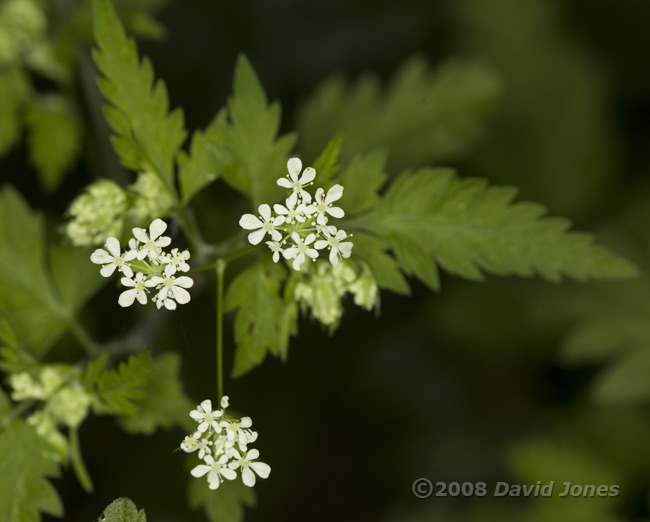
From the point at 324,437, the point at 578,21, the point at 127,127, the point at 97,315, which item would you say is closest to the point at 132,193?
the point at 127,127

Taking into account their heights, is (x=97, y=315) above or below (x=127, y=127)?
below

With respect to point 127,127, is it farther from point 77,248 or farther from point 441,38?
point 441,38

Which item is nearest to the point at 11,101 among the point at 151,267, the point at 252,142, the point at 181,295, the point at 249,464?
the point at 252,142

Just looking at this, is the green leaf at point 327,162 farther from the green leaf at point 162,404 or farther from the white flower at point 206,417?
the green leaf at point 162,404

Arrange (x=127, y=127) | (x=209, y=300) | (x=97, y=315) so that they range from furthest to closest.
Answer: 1. (x=97, y=315)
2. (x=209, y=300)
3. (x=127, y=127)

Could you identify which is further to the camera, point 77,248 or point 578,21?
point 578,21

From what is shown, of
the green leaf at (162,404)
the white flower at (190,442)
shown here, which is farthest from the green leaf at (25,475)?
the white flower at (190,442)

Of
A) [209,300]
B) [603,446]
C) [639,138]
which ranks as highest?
[209,300]
